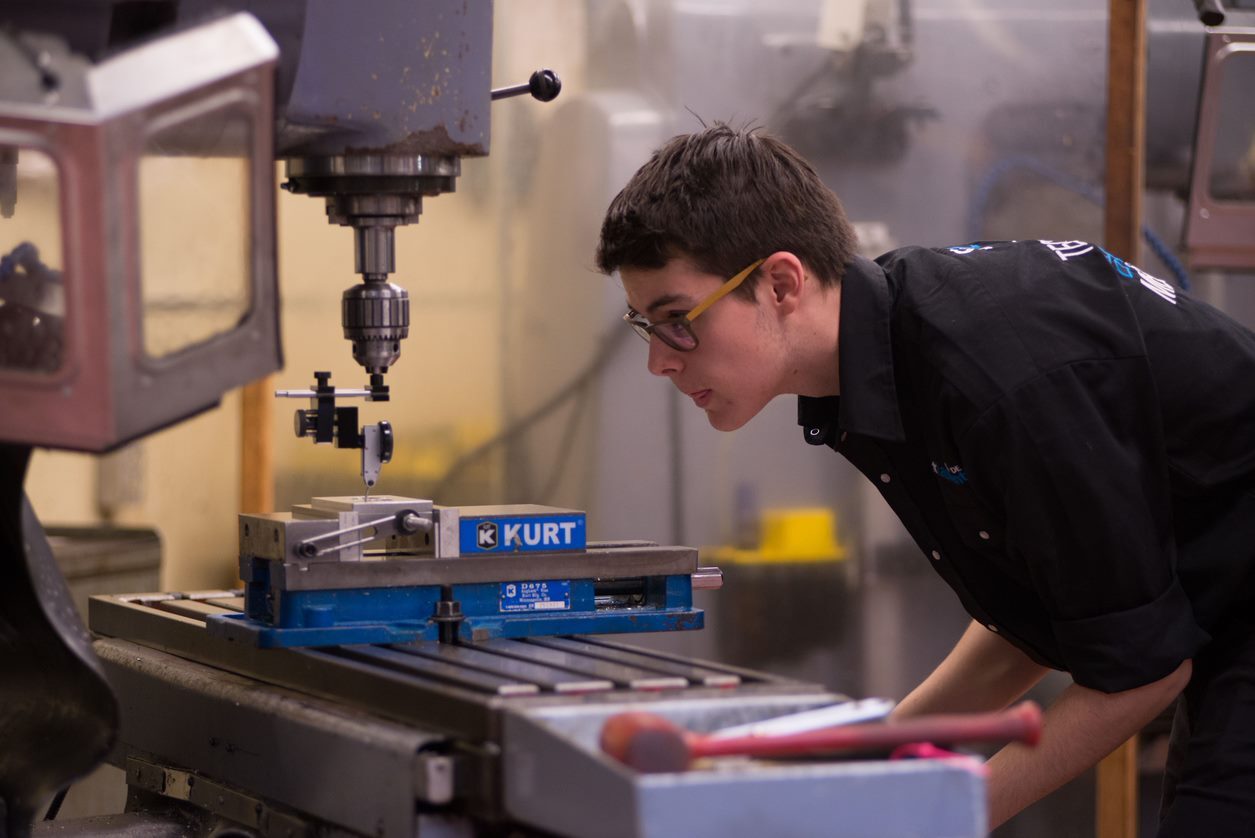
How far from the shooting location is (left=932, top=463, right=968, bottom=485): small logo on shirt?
58.0 inches

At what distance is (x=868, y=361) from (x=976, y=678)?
0.44 metres

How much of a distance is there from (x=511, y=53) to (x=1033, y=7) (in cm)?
98

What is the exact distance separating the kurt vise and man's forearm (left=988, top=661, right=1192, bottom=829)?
33 cm

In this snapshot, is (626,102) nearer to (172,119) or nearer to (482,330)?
(482,330)

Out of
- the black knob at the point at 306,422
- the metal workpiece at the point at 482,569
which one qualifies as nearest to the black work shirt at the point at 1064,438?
the metal workpiece at the point at 482,569

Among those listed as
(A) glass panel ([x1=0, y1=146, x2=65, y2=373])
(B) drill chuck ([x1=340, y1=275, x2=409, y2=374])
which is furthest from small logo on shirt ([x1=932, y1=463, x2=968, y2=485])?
(A) glass panel ([x1=0, y1=146, x2=65, y2=373])

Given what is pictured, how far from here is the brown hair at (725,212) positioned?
153 centimetres

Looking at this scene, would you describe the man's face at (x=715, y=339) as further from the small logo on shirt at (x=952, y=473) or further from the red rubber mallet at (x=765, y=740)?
the red rubber mallet at (x=765, y=740)

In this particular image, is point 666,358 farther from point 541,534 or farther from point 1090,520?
point 1090,520

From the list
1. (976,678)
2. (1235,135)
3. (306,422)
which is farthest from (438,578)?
(1235,135)

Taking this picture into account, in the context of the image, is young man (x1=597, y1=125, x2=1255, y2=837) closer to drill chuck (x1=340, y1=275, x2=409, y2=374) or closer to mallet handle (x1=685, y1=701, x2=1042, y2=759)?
drill chuck (x1=340, y1=275, x2=409, y2=374)

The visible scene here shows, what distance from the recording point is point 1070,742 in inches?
54.5

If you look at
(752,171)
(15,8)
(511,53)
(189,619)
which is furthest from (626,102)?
(15,8)

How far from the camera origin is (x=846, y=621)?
2928mm
